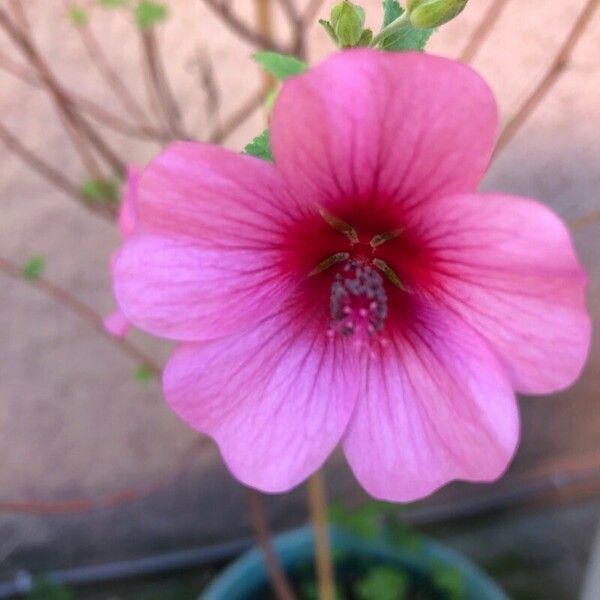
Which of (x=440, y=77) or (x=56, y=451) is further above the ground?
(x=440, y=77)

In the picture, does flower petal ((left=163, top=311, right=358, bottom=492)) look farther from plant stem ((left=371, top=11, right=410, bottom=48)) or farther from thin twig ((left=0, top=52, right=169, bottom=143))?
thin twig ((left=0, top=52, right=169, bottom=143))

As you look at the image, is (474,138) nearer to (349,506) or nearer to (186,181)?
(186,181)

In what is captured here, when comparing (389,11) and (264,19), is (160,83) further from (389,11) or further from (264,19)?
(389,11)

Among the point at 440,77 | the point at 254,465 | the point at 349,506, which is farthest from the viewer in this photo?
the point at 349,506

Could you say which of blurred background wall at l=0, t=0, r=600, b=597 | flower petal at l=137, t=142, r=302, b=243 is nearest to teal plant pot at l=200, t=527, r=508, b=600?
blurred background wall at l=0, t=0, r=600, b=597

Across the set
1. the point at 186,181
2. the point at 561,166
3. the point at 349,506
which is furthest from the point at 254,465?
the point at 349,506

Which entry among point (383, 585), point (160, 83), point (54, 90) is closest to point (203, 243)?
point (54, 90)

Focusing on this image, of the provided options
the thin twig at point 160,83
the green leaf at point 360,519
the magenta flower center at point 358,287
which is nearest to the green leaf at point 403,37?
the magenta flower center at point 358,287
